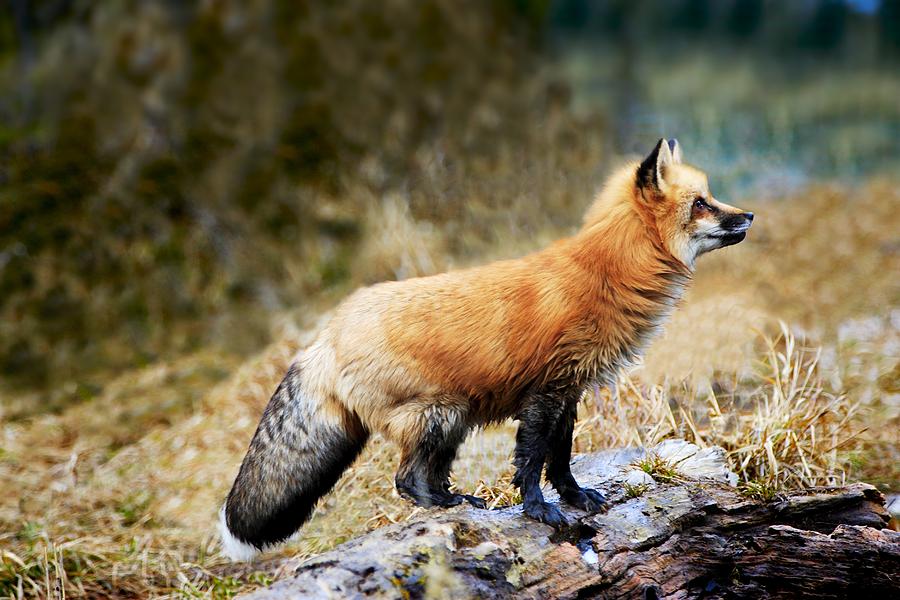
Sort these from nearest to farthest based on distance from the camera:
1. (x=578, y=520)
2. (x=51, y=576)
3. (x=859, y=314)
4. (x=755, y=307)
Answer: (x=578, y=520) → (x=51, y=576) → (x=755, y=307) → (x=859, y=314)

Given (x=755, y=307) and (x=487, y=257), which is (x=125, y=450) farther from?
(x=755, y=307)

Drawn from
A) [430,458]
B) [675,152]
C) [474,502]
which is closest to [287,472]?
[430,458]

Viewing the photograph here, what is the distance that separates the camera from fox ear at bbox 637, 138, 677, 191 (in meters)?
4.25

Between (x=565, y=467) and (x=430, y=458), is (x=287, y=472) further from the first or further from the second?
(x=565, y=467)

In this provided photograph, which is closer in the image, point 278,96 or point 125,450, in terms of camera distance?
point 125,450

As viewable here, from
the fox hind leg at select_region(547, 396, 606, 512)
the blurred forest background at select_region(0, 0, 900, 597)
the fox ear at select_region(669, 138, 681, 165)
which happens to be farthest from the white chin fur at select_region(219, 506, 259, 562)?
the fox ear at select_region(669, 138, 681, 165)

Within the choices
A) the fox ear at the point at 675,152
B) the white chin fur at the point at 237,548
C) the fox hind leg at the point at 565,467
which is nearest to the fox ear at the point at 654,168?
the fox ear at the point at 675,152

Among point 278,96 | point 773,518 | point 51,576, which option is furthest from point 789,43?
point 51,576

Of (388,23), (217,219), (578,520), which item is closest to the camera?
(578,520)

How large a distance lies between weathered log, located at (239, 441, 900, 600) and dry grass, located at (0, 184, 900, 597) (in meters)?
0.48

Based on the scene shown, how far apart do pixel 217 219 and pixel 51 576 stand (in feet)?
22.4

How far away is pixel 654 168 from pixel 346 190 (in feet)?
24.2

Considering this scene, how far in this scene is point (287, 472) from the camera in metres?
4.27

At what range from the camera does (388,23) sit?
1261cm
